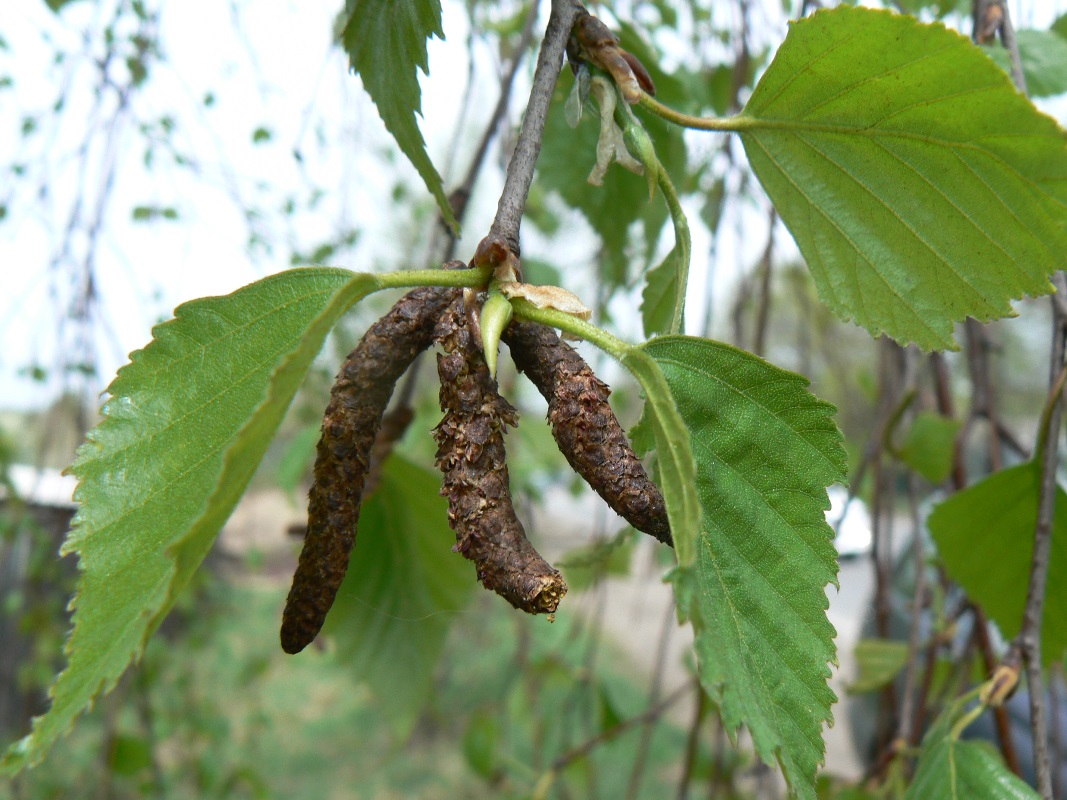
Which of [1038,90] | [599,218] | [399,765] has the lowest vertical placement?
[399,765]

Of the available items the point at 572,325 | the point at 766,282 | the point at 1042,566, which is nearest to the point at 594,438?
the point at 572,325

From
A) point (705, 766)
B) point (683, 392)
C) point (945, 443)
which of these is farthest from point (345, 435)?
point (705, 766)

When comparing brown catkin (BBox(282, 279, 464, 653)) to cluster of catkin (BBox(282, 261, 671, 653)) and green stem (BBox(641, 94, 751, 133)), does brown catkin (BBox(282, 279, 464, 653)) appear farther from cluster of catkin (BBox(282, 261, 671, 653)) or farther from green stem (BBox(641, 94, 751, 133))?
green stem (BBox(641, 94, 751, 133))

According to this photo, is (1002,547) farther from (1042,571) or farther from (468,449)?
(468,449)

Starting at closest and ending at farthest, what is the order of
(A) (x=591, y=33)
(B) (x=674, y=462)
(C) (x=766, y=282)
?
(B) (x=674, y=462) < (A) (x=591, y=33) < (C) (x=766, y=282)

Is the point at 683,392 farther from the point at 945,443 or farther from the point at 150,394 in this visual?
the point at 945,443

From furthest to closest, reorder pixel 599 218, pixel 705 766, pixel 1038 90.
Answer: pixel 705 766 → pixel 1038 90 → pixel 599 218
